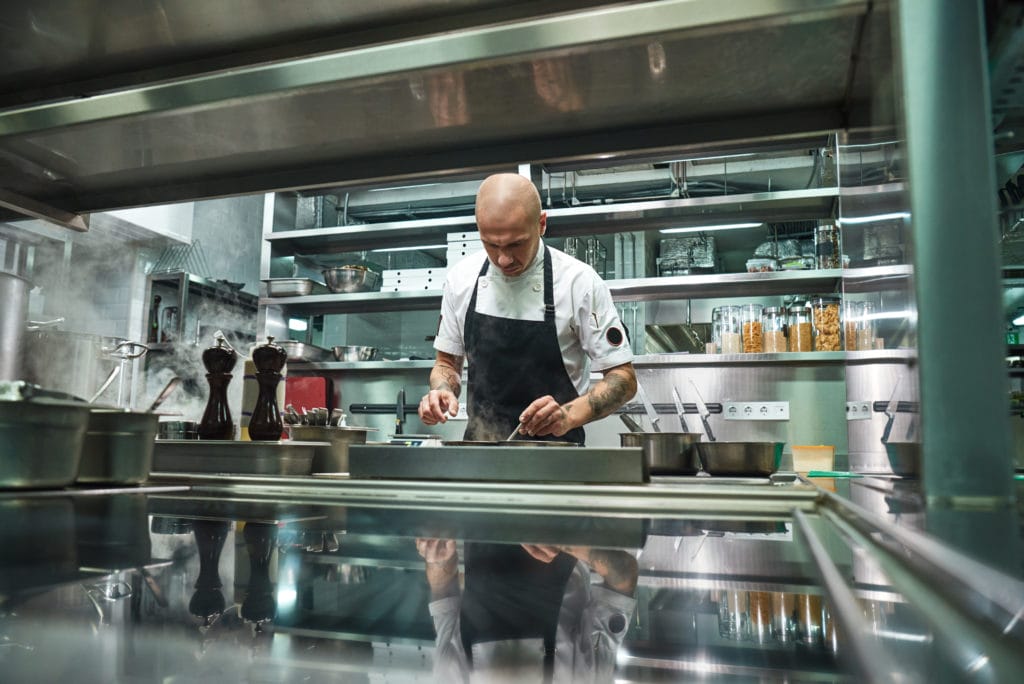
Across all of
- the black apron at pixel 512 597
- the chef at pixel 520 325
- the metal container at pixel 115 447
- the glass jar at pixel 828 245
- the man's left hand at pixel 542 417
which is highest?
the glass jar at pixel 828 245

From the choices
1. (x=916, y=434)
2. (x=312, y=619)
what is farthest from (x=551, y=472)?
(x=312, y=619)

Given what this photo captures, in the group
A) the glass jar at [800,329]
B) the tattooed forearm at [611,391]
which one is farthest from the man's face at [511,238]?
the glass jar at [800,329]

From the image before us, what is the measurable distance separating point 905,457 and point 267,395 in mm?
1118

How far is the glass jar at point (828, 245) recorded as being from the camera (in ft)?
12.7

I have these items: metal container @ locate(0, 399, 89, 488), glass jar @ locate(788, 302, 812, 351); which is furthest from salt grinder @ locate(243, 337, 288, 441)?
glass jar @ locate(788, 302, 812, 351)

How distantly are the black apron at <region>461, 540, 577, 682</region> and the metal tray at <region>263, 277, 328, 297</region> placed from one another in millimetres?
4209

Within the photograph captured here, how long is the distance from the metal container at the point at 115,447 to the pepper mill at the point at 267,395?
1.04ft

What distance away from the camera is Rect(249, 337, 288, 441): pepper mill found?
1.37 metres

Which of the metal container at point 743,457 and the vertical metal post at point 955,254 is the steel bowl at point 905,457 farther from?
the metal container at point 743,457

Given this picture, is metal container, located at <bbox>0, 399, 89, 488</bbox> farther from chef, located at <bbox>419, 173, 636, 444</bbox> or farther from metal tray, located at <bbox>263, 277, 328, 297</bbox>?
metal tray, located at <bbox>263, 277, 328, 297</bbox>

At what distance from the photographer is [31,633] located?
0.25m

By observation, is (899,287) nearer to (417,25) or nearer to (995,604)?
(995,604)

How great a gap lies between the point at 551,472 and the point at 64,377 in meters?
4.23

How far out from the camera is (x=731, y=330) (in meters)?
3.92
